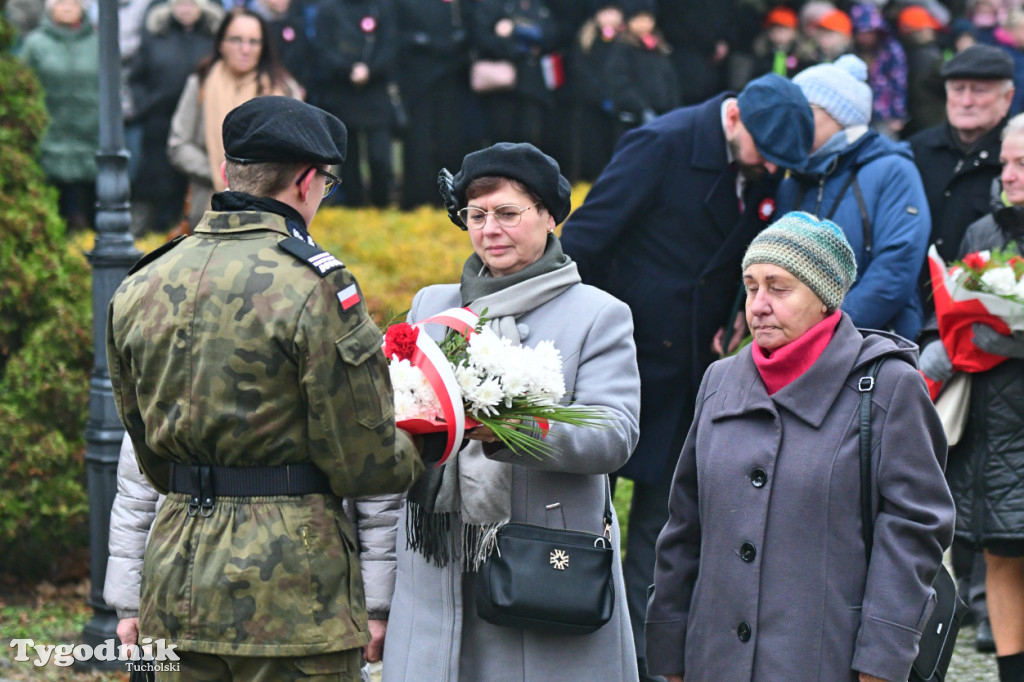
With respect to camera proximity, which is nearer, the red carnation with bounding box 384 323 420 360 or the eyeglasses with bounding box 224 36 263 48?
the red carnation with bounding box 384 323 420 360

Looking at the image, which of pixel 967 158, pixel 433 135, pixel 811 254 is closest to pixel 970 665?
pixel 967 158

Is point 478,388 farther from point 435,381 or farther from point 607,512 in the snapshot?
point 607,512

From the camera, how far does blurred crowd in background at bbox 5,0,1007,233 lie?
10.7 metres

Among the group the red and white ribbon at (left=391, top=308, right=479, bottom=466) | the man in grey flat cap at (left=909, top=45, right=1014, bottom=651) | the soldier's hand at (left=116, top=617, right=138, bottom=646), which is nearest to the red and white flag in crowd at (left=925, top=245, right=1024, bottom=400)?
the man in grey flat cap at (left=909, top=45, right=1014, bottom=651)

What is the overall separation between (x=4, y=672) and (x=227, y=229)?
3.35m

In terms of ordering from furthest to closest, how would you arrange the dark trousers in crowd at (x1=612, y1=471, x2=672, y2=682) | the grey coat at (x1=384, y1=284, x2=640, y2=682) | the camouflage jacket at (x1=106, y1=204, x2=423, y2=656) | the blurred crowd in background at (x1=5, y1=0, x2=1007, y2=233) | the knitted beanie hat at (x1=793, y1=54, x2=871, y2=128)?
the blurred crowd in background at (x1=5, y1=0, x2=1007, y2=233), the knitted beanie hat at (x1=793, y1=54, x2=871, y2=128), the dark trousers in crowd at (x1=612, y1=471, x2=672, y2=682), the grey coat at (x1=384, y1=284, x2=640, y2=682), the camouflage jacket at (x1=106, y1=204, x2=423, y2=656)

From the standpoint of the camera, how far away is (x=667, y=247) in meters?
5.09

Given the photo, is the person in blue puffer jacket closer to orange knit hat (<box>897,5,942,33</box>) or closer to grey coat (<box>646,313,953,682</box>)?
grey coat (<box>646,313,953,682</box>)

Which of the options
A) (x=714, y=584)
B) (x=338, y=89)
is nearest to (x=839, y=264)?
(x=714, y=584)

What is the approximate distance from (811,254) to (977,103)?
338 centimetres

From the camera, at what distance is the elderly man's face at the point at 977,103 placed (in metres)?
6.17

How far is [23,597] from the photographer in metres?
6.29

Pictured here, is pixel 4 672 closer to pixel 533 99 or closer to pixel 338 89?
pixel 338 89

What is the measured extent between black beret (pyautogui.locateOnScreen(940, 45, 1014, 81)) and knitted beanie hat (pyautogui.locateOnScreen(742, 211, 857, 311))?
10.4 ft
